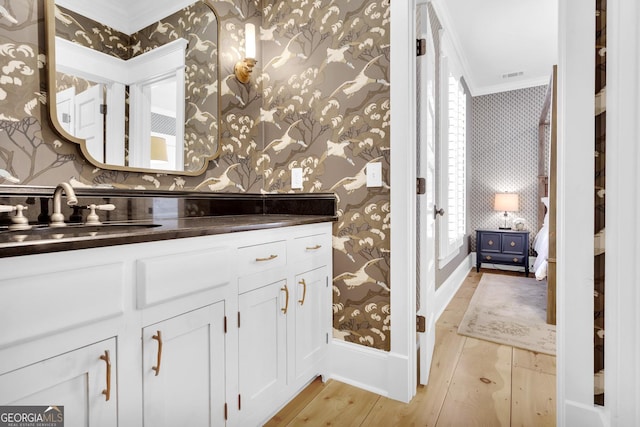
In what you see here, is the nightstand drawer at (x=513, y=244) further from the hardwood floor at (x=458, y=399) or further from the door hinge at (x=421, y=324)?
the door hinge at (x=421, y=324)

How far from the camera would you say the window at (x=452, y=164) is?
3010 millimetres

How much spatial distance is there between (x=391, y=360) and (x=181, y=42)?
6.50 ft

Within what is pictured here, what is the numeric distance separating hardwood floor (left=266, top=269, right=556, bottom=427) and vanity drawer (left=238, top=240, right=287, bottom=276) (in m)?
0.73

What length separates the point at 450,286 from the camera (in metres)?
3.39

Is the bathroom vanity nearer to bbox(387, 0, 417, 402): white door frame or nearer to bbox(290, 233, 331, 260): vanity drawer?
bbox(290, 233, 331, 260): vanity drawer

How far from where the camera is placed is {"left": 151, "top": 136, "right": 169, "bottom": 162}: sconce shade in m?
1.60

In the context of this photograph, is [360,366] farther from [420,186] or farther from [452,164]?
[452,164]

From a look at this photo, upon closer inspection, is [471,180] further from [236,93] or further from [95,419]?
[95,419]

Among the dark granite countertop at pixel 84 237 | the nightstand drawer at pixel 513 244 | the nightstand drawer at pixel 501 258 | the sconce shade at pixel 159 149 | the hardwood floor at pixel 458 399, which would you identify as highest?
the sconce shade at pixel 159 149

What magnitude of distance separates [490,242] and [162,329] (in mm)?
4452

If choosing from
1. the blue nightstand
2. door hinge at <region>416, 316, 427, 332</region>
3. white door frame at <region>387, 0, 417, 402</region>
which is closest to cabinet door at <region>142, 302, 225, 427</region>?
white door frame at <region>387, 0, 417, 402</region>

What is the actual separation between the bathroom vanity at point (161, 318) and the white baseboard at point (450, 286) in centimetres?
156

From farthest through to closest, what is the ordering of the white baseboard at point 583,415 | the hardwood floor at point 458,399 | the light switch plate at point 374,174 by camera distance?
the light switch plate at point 374,174 → the hardwood floor at point 458,399 → the white baseboard at point 583,415

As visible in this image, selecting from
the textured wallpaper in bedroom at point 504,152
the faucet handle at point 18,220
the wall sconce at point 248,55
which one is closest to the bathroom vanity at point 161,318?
the faucet handle at point 18,220
